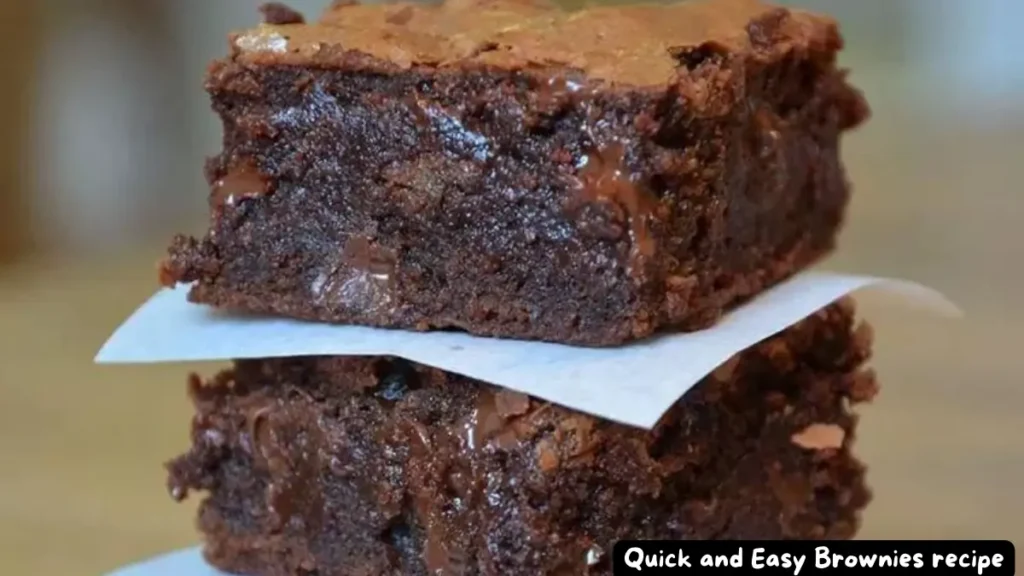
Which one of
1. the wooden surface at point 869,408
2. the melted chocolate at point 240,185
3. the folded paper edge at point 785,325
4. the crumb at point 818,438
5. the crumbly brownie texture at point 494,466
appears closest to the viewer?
the folded paper edge at point 785,325

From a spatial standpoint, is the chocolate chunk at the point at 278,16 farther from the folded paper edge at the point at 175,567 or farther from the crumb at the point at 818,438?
the crumb at the point at 818,438

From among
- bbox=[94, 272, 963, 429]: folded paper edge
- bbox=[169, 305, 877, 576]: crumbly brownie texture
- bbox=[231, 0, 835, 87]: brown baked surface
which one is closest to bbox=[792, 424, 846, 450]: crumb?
bbox=[169, 305, 877, 576]: crumbly brownie texture

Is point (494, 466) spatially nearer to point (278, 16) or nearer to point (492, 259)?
point (492, 259)

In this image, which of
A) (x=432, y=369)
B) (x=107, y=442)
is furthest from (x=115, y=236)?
(x=432, y=369)

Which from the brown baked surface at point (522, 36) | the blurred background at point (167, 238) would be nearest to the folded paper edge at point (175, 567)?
the blurred background at point (167, 238)

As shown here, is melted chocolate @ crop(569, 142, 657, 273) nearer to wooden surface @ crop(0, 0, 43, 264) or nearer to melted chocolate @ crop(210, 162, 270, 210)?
melted chocolate @ crop(210, 162, 270, 210)
